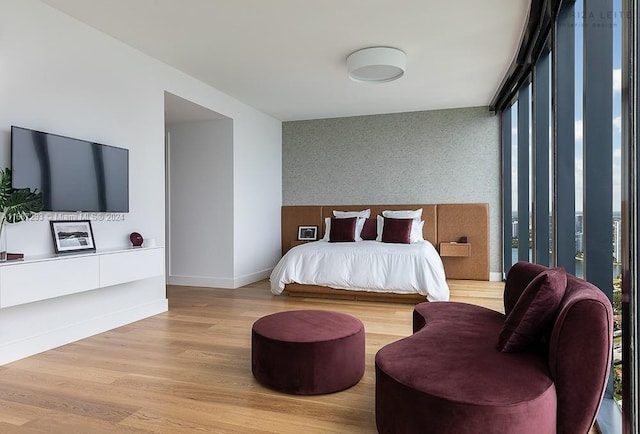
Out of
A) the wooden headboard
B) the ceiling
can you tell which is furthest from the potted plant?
the wooden headboard

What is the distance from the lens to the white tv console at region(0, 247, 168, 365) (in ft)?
8.82

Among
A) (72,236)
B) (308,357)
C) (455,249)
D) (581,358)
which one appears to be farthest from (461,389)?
(455,249)

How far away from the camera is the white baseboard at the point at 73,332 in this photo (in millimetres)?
2912

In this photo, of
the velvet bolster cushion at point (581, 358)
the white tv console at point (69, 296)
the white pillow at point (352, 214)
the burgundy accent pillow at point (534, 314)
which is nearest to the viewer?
→ the velvet bolster cushion at point (581, 358)

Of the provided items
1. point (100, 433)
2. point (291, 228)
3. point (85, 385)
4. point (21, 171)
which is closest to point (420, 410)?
point (100, 433)

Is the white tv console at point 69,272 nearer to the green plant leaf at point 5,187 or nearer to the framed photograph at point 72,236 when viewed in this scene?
the framed photograph at point 72,236

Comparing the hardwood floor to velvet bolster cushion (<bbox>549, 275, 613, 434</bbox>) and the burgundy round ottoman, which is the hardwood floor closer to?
the burgundy round ottoman

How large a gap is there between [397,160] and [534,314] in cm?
510

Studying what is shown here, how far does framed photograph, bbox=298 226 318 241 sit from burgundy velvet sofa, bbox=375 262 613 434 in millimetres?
5147

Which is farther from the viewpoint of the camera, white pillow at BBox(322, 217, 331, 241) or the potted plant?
white pillow at BBox(322, 217, 331, 241)

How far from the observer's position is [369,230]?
247 inches

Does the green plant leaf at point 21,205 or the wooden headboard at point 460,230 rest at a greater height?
the green plant leaf at point 21,205

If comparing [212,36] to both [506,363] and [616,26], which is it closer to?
[616,26]

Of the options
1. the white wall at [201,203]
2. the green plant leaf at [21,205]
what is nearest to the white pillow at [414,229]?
the white wall at [201,203]
